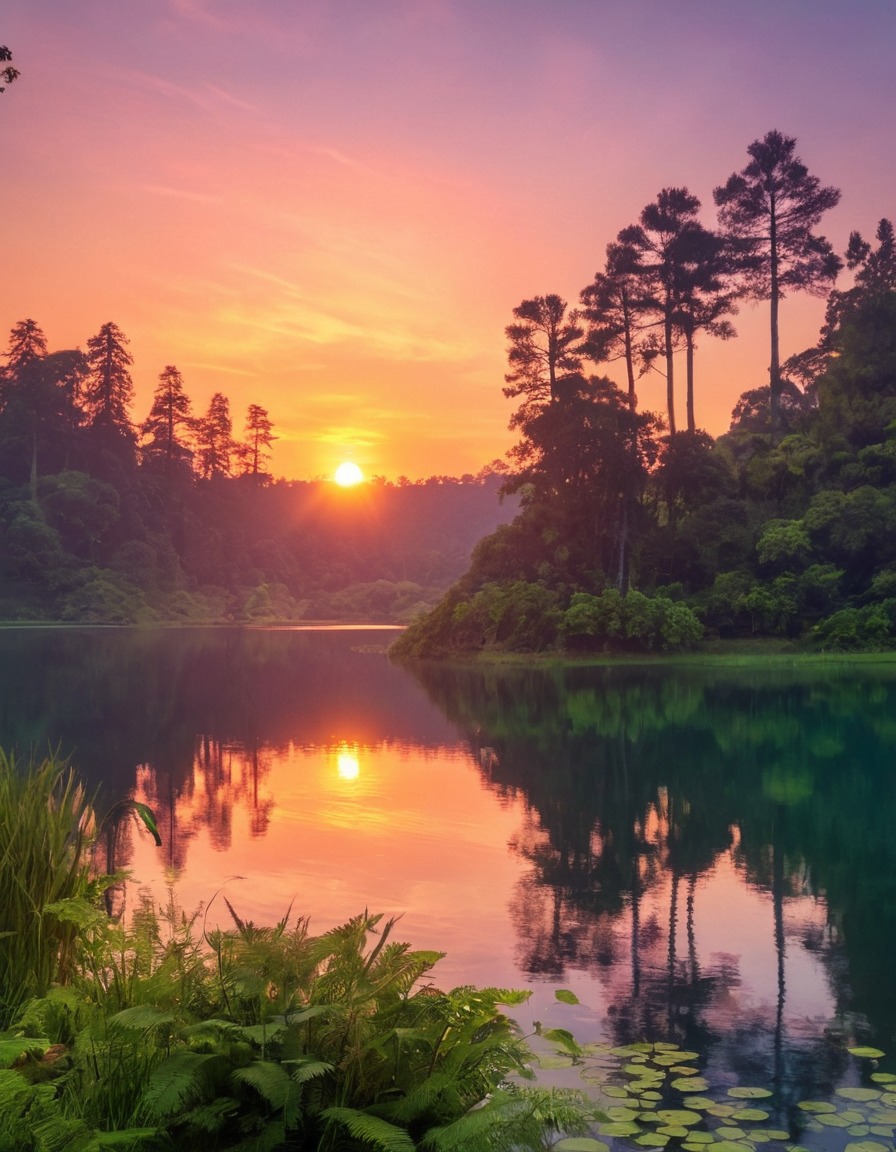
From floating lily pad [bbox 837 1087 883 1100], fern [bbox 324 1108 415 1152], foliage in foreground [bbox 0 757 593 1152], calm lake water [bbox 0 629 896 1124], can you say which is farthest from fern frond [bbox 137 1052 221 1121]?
floating lily pad [bbox 837 1087 883 1100]

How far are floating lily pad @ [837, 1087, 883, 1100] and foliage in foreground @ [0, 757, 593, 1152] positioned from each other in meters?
1.61

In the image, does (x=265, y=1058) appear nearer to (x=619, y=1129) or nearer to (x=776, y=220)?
(x=619, y=1129)

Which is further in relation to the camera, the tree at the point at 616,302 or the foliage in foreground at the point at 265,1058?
the tree at the point at 616,302

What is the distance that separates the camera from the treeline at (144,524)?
95500mm

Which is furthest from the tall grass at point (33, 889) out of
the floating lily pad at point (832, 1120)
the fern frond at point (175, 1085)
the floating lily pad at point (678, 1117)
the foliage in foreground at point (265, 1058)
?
the floating lily pad at point (832, 1120)

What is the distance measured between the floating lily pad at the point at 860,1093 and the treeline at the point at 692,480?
37984 mm

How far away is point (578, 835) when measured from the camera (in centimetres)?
1490

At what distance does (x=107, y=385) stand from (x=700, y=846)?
343ft

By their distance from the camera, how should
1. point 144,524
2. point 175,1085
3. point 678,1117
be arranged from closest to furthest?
point 175,1085 < point 678,1117 < point 144,524

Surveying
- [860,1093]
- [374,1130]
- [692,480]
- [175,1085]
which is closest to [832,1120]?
[860,1093]

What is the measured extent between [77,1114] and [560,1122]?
2530 millimetres

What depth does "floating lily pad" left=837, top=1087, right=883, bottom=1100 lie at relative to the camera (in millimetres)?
6840

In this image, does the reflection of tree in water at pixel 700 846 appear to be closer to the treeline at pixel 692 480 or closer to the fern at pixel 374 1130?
the fern at pixel 374 1130

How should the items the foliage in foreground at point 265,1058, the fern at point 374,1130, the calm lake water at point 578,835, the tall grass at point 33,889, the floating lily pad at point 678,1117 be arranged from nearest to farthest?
the fern at point 374,1130 < the foliage in foreground at point 265,1058 < the floating lily pad at point 678,1117 < the tall grass at point 33,889 < the calm lake water at point 578,835
